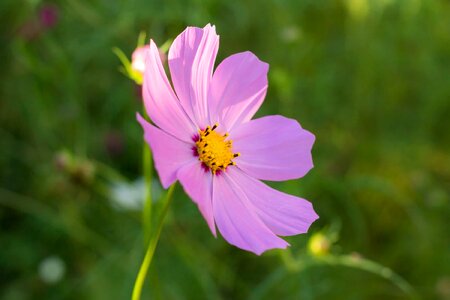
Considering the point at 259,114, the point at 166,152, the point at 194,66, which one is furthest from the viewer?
the point at 259,114

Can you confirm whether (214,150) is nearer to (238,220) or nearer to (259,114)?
(238,220)

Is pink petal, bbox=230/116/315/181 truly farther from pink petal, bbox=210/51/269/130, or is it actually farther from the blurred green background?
the blurred green background

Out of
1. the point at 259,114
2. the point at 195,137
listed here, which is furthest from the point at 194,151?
the point at 259,114

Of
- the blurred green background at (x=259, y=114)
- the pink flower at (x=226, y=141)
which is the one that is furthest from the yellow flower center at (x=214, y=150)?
the blurred green background at (x=259, y=114)

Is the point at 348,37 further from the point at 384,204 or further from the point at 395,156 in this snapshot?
the point at 384,204

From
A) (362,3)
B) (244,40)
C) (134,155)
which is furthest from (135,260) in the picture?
(362,3)
